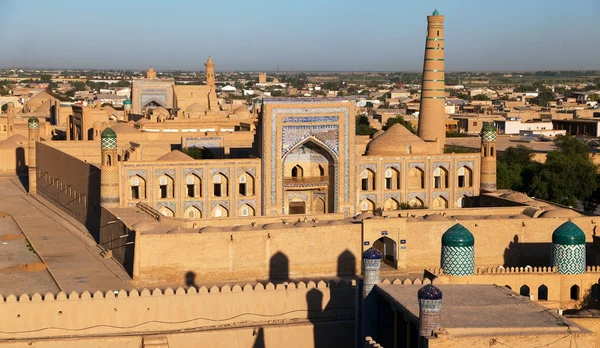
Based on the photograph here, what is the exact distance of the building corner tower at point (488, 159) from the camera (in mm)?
32094

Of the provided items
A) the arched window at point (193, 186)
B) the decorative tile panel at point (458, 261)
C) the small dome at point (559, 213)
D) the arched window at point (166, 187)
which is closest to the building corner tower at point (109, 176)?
the arched window at point (166, 187)

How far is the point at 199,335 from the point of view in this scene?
16766 millimetres

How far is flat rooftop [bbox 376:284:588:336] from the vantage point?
1324 cm

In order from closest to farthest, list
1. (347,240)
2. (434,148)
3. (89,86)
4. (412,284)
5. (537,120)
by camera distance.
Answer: (412,284) < (347,240) < (434,148) < (537,120) < (89,86)

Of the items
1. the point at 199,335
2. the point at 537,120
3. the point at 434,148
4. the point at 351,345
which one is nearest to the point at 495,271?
the point at 351,345

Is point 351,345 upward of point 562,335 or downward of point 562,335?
downward

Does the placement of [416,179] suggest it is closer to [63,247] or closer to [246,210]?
[246,210]

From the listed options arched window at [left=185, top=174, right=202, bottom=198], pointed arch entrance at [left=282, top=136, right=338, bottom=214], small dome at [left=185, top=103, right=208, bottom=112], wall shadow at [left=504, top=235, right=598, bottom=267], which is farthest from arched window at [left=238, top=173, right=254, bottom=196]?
small dome at [left=185, top=103, right=208, bottom=112]

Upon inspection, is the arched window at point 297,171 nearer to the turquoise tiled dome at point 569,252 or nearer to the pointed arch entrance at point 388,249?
the pointed arch entrance at point 388,249

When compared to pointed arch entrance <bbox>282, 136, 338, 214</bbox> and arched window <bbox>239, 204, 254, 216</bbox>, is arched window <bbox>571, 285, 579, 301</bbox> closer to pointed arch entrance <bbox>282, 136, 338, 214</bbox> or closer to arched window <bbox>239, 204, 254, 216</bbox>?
pointed arch entrance <bbox>282, 136, 338, 214</bbox>

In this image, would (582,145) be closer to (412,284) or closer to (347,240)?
(347,240)

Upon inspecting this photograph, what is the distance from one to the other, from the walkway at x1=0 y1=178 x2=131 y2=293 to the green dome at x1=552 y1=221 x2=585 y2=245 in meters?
8.77

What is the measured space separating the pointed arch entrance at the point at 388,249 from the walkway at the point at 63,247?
6006mm

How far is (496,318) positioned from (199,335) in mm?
5046
